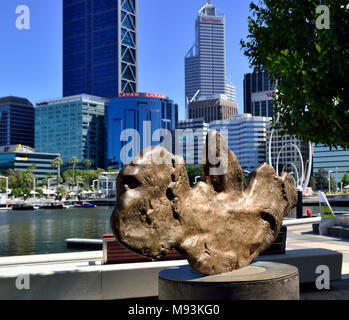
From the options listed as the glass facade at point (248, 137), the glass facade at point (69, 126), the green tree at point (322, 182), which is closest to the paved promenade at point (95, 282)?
the glass facade at point (248, 137)

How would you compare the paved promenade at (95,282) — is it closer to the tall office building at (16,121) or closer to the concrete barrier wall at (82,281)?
the concrete barrier wall at (82,281)

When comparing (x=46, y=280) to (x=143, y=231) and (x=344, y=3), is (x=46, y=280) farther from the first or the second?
(x=344, y=3)

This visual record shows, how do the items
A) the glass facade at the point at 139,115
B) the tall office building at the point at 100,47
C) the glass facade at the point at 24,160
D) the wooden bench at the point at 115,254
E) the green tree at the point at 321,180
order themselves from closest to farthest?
the wooden bench at the point at 115,254, the green tree at the point at 321,180, the glass facade at the point at 24,160, the glass facade at the point at 139,115, the tall office building at the point at 100,47

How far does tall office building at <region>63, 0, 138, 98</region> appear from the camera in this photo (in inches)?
6944

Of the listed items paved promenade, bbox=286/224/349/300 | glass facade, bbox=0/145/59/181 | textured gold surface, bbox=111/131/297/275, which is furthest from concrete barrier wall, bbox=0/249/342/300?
glass facade, bbox=0/145/59/181

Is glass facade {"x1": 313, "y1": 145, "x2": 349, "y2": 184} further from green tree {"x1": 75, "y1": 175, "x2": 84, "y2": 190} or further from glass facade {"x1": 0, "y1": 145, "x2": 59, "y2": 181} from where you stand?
glass facade {"x1": 0, "y1": 145, "x2": 59, "y2": 181}

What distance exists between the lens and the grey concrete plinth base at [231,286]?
15.3 ft

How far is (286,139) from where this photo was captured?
5207 inches

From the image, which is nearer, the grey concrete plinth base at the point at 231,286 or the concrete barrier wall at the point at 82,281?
the grey concrete plinth base at the point at 231,286

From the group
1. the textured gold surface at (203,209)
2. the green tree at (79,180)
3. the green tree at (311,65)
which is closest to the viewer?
the textured gold surface at (203,209)

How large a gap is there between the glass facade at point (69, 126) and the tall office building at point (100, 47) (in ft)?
83.4

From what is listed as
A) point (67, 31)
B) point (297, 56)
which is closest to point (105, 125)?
point (67, 31)

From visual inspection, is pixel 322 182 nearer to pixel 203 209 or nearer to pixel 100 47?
pixel 100 47

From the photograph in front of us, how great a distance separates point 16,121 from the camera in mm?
169625
